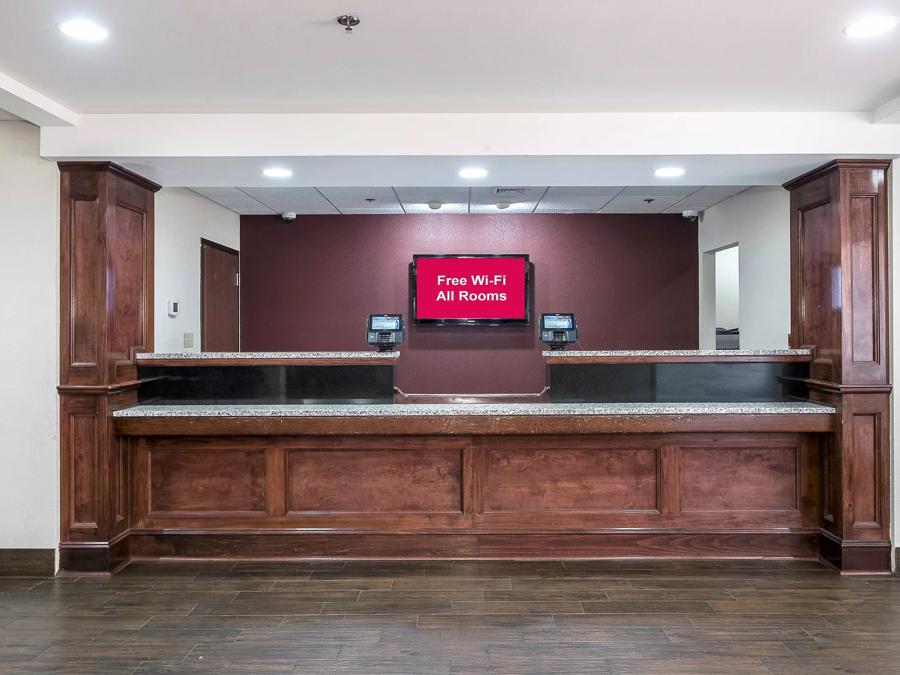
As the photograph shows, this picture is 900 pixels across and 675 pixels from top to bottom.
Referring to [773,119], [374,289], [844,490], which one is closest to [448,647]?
[844,490]

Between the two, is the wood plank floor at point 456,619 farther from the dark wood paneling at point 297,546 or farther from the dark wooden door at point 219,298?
the dark wooden door at point 219,298

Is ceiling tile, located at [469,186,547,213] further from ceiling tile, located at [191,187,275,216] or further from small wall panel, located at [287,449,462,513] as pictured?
small wall panel, located at [287,449,462,513]

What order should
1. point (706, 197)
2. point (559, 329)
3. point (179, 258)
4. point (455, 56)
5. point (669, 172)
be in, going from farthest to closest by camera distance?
point (706, 197), point (179, 258), point (559, 329), point (669, 172), point (455, 56)

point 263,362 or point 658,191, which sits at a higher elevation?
point 658,191

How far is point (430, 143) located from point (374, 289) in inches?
128

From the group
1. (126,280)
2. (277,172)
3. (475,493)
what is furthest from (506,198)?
(126,280)

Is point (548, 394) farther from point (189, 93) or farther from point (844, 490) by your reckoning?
point (189, 93)

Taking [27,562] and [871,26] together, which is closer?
[871,26]

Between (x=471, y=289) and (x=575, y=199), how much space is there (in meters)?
1.35

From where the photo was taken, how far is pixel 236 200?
588 cm

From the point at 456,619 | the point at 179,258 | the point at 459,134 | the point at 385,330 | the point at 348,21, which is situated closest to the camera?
the point at 348,21

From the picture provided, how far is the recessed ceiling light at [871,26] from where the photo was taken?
252 centimetres

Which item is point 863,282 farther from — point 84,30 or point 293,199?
point 293,199

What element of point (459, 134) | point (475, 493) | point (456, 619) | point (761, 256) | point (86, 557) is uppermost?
point (459, 134)
